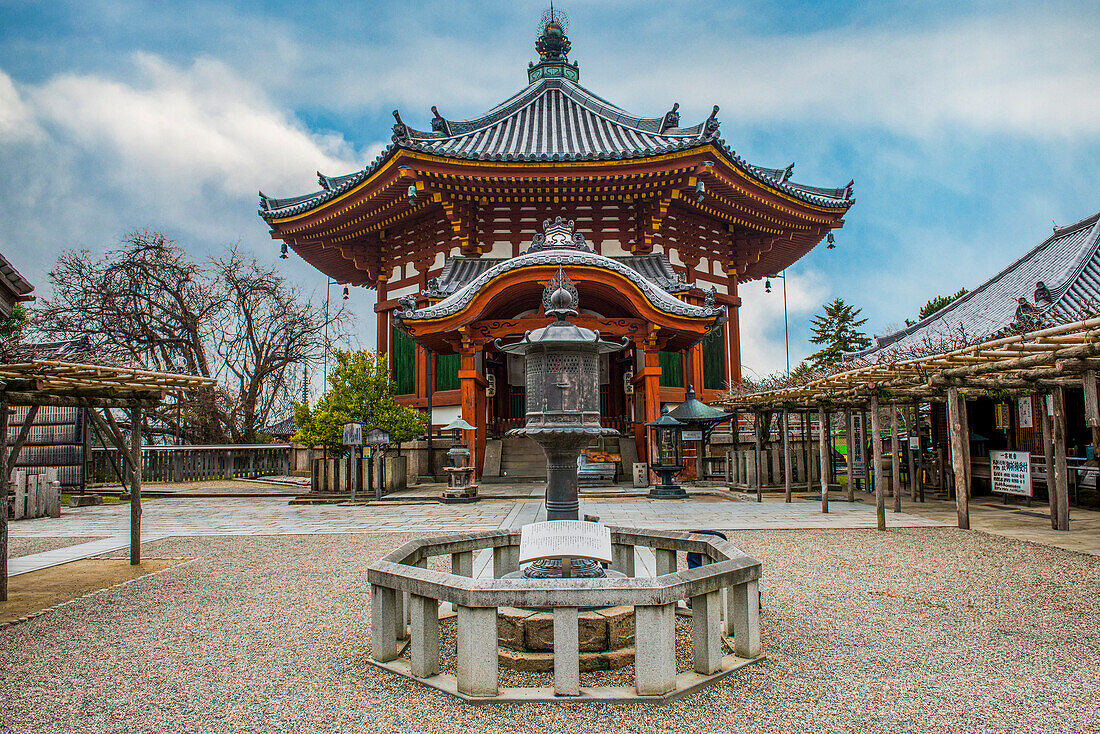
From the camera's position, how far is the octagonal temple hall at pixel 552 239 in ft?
45.8

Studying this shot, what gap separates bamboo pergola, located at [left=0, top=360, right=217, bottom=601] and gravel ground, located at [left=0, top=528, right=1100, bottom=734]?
119 centimetres

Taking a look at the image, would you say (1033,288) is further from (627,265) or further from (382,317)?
(382,317)

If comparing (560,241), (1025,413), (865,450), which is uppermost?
→ (560,241)

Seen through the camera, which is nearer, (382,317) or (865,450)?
(865,450)

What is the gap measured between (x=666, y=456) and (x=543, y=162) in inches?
289

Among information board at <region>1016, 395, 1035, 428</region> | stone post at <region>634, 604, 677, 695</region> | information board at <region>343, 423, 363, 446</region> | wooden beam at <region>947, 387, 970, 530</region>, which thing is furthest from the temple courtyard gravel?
information board at <region>1016, 395, 1035, 428</region>

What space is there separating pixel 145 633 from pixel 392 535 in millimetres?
4259

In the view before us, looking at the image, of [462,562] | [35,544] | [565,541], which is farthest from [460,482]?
[565,541]

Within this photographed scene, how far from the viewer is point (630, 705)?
3389 millimetres

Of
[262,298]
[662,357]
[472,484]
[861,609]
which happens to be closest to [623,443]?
[662,357]

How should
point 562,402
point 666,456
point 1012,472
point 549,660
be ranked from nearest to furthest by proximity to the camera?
point 549,660 < point 562,402 < point 1012,472 < point 666,456

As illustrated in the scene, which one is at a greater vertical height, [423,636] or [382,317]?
[382,317]

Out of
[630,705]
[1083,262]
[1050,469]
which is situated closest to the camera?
[630,705]

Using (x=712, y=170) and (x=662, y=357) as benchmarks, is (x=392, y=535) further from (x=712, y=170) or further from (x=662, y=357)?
(x=712, y=170)
